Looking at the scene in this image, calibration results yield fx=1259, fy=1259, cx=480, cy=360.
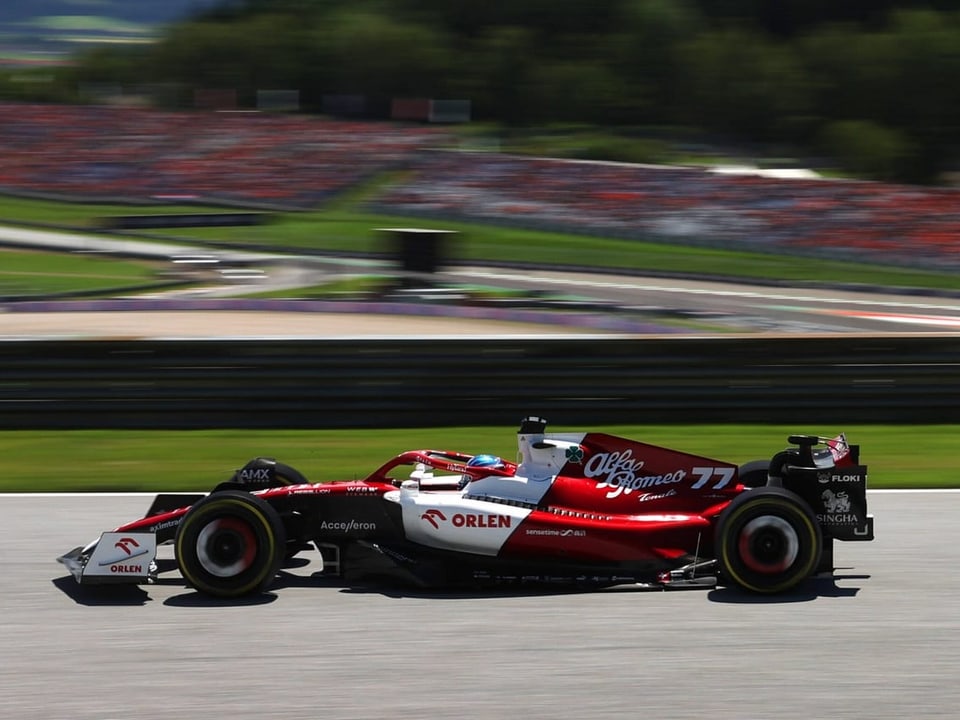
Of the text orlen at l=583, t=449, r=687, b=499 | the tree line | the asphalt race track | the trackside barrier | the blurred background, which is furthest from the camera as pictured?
the tree line

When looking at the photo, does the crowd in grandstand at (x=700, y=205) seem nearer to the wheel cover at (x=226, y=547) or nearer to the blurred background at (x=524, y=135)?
the blurred background at (x=524, y=135)

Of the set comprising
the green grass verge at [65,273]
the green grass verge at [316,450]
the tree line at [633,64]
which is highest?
the tree line at [633,64]

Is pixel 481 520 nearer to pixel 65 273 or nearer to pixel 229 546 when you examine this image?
pixel 229 546

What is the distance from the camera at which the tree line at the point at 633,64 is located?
4869 centimetres

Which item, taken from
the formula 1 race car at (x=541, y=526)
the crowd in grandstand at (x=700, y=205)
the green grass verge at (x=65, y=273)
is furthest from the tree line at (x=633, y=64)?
the formula 1 race car at (x=541, y=526)

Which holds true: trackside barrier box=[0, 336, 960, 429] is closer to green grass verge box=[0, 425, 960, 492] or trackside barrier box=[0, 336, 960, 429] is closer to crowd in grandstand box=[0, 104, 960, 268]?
green grass verge box=[0, 425, 960, 492]

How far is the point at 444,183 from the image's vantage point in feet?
139

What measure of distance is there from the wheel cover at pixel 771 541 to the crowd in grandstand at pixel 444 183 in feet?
92.5

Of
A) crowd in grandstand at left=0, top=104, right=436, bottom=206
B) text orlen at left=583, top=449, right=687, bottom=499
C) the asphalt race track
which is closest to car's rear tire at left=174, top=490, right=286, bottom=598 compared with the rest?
the asphalt race track

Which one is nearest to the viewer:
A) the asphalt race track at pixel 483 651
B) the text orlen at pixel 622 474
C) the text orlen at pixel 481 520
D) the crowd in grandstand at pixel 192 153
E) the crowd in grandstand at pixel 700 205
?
the asphalt race track at pixel 483 651

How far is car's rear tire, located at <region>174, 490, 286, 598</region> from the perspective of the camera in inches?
221

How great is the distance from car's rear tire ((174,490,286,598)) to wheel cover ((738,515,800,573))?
2053 millimetres

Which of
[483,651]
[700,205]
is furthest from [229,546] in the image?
[700,205]

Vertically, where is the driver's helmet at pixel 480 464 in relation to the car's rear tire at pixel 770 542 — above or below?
above
